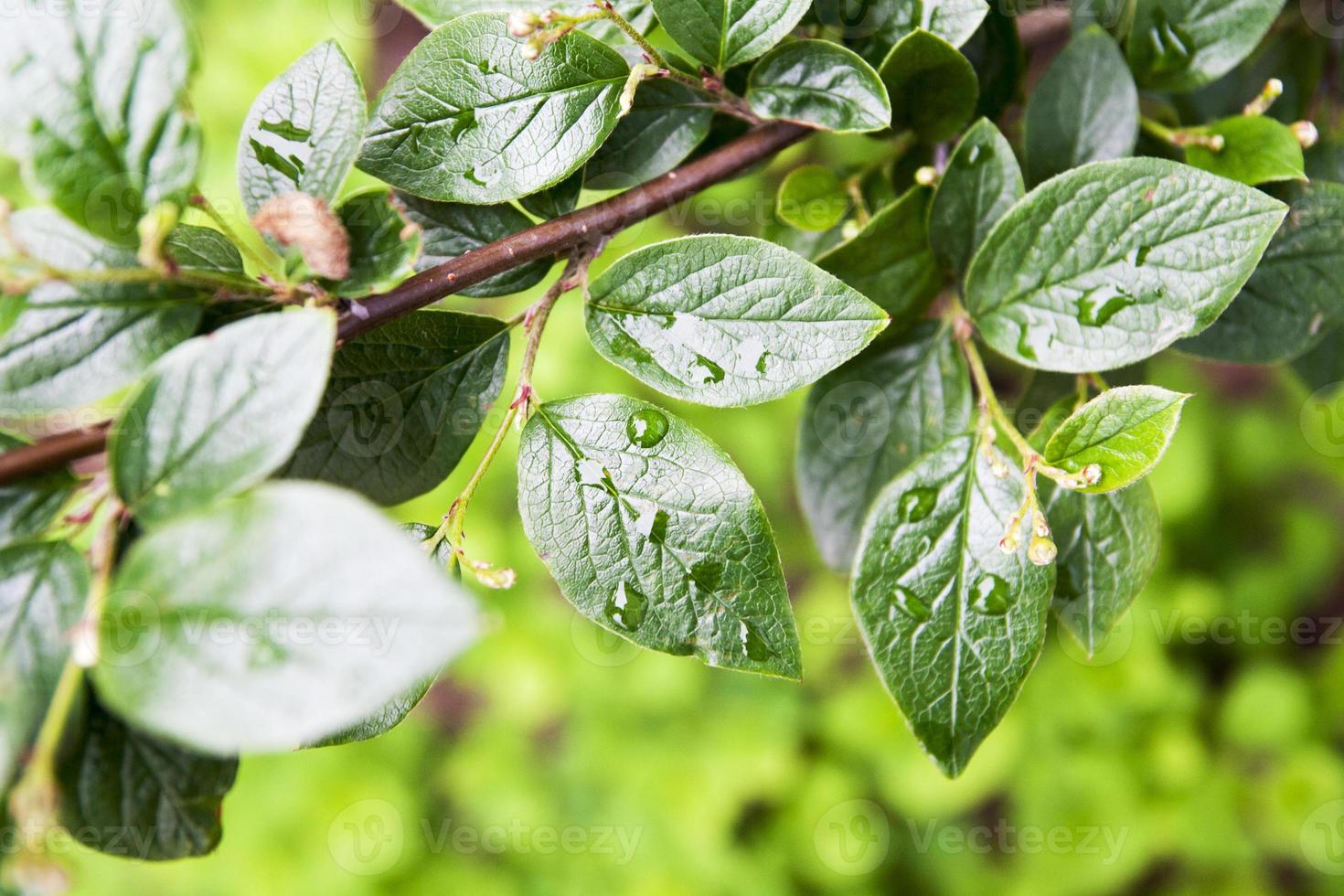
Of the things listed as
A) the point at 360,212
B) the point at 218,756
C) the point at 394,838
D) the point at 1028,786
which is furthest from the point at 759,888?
the point at 360,212

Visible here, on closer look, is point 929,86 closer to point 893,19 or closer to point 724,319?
point 893,19

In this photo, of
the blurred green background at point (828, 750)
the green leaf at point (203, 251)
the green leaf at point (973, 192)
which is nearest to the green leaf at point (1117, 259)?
the green leaf at point (973, 192)

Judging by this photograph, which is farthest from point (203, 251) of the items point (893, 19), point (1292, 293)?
point (1292, 293)

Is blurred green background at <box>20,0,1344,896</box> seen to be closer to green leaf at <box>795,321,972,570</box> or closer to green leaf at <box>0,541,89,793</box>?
green leaf at <box>795,321,972,570</box>

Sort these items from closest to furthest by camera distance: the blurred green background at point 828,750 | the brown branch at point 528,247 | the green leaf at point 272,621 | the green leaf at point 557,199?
the green leaf at point 272,621 < the brown branch at point 528,247 < the green leaf at point 557,199 < the blurred green background at point 828,750

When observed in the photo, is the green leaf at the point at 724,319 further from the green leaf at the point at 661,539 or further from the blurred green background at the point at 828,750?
the blurred green background at the point at 828,750

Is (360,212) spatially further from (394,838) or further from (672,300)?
(394,838)
